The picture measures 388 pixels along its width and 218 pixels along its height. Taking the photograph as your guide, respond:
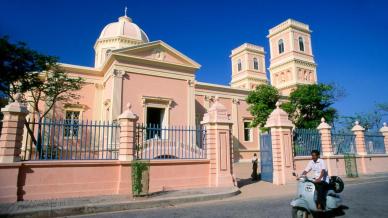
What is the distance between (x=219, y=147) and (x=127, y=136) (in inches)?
140

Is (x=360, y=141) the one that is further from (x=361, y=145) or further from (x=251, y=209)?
(x=251, y=209)

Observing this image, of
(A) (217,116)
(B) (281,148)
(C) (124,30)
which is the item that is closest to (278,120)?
(B) (281,148)

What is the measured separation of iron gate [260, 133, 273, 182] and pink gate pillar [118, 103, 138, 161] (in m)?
6.42

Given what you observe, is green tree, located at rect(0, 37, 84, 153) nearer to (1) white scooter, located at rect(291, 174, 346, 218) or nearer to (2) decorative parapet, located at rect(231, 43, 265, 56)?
(1) white scooter, located at rect(291, 174, 346, 218)

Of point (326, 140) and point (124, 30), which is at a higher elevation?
point (124, 30)

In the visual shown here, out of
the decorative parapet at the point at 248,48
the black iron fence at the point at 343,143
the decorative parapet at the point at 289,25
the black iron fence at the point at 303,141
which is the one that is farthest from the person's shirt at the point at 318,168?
the decorative parapet at the point at 248,48

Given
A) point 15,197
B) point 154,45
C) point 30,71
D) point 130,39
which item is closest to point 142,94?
point 154,45

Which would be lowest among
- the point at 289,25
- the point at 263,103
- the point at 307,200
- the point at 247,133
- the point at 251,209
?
the point at 251,209

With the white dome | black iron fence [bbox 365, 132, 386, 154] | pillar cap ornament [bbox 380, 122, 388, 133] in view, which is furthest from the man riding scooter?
the white dome

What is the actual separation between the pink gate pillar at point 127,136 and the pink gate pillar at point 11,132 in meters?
2.90

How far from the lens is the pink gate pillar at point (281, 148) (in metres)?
11.7

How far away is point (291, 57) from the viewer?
3494cm

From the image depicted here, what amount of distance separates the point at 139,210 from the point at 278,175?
22.4 ft

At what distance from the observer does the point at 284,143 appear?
1188 centimetres
